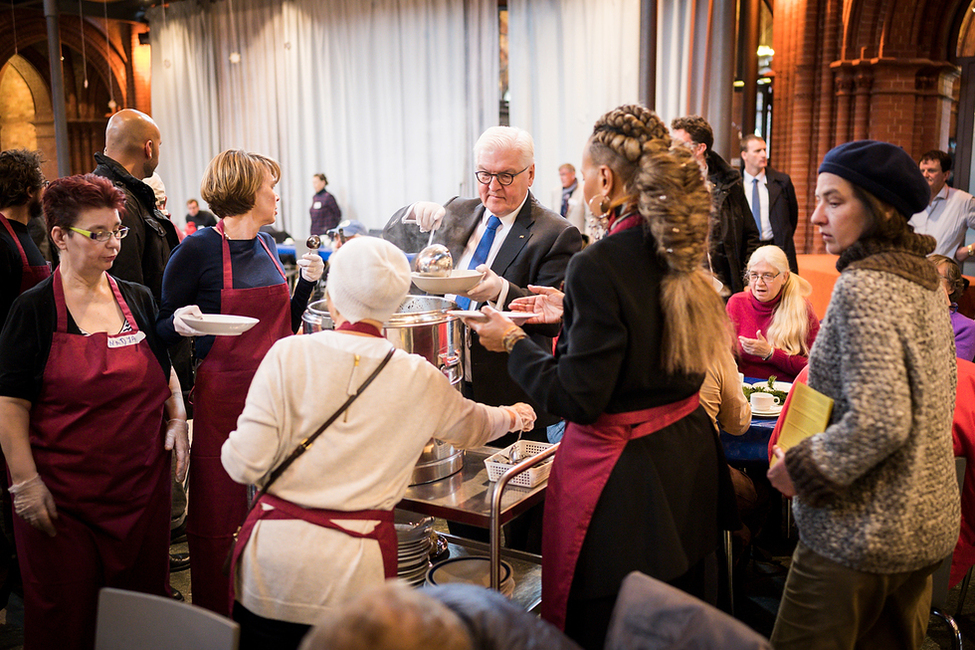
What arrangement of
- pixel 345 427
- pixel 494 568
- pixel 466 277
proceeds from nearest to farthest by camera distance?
pixel 345 427, pixel 494 568, pixel 466 277

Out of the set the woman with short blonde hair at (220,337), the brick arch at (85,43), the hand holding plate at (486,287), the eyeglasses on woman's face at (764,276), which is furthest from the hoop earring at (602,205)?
the brick arch at (85,43)

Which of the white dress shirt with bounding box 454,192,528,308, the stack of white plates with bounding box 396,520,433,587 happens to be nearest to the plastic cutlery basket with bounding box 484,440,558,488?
the stack of white plates with bounding box 396,520,433,587

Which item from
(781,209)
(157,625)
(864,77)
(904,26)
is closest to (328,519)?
(157,625)

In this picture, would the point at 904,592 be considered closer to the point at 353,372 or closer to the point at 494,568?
the point at 494,568

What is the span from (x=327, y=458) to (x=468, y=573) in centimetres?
84

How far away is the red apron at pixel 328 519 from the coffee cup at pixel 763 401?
183cm

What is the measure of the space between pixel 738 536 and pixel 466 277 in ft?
4.60

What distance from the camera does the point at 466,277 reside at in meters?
2.34

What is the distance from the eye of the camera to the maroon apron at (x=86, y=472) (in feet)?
7.39

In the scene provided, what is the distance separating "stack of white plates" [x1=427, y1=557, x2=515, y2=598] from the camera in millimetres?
2289

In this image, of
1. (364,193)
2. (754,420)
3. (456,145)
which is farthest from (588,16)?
(754,420)

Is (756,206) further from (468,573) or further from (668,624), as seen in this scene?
(668,624)

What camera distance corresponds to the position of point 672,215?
67.1 inches

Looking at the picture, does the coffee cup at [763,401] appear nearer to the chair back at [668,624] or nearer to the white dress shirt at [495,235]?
the white dress shirt at [495,235]
